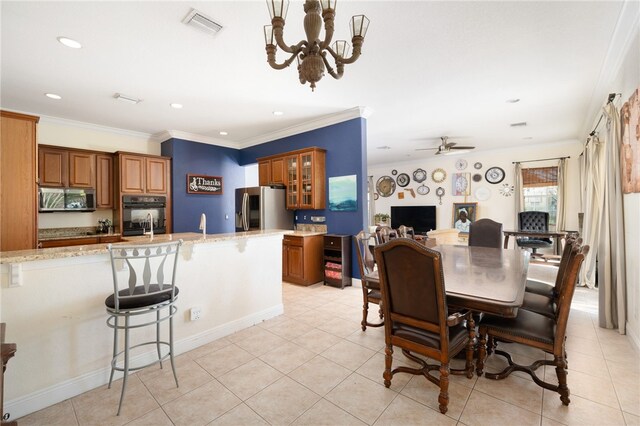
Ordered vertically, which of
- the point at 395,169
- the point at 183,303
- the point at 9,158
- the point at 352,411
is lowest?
the point at 352,411

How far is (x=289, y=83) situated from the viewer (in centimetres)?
334

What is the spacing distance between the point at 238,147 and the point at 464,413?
622 cm

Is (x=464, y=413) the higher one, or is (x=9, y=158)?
(x=9, y=158)

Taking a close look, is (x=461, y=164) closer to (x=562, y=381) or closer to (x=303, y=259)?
(x=303, y=259)

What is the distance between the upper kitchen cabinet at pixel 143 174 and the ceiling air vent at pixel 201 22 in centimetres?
362

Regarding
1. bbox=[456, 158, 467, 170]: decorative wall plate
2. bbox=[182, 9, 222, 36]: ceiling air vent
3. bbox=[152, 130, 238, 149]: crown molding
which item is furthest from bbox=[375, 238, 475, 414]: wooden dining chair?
bbox=[456, 158, 467, 170]: decorative wall plate

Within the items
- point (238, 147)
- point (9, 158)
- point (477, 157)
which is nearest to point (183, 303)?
point (9, 158)

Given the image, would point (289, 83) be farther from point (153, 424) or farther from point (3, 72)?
point (153, 424)

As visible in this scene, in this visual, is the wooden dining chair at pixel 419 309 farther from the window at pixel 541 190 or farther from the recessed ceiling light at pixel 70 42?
the window at pixel 541 190

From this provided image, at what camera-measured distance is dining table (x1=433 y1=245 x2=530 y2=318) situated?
1.59 meters

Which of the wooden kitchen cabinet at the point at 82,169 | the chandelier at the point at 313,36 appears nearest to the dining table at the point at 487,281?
the chandelier at the point at 313,36

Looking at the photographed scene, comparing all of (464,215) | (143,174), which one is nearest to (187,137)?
(143,174)

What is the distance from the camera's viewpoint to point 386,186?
9398mm

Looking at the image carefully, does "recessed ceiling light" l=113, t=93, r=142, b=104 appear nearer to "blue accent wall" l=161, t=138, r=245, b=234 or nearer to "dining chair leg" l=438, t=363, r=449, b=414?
"blue accent wall" l=161, t=138, r=245, b=234
